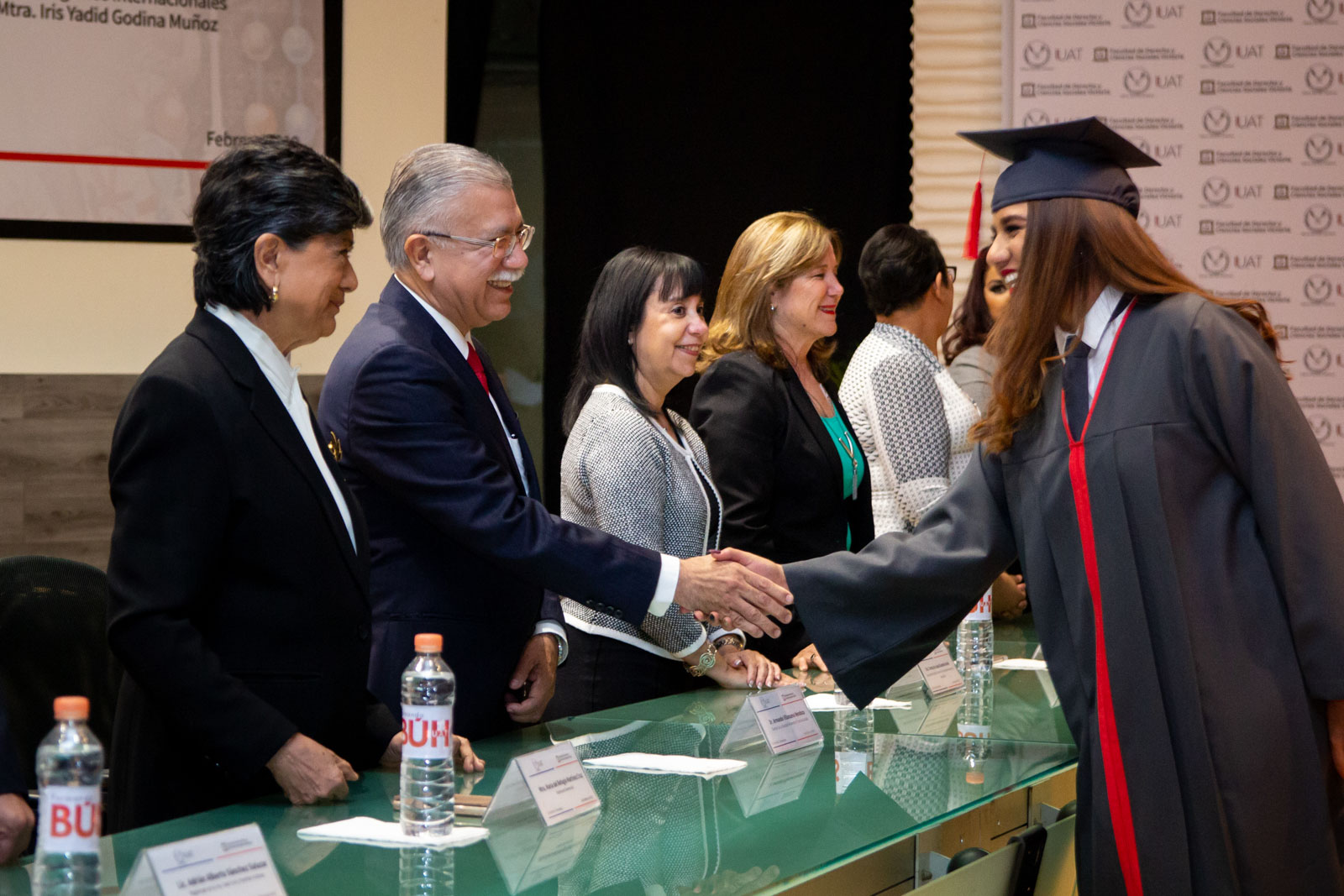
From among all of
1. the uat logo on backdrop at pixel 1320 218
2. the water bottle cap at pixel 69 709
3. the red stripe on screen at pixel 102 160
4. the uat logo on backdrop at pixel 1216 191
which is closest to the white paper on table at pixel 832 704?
the water bottle cap at pixel 69 709

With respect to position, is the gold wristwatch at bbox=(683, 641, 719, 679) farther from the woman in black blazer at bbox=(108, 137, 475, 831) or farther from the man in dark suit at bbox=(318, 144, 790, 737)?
the woman in black blazer at bbox=(108, 137, 475, 831)

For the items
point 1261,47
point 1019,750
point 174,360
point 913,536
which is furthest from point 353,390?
point 1261,47

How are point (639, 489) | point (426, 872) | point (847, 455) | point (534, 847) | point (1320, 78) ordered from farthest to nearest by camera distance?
point (1320, 78)
point (847, 455)
point (639, 489)
point (534, 847)
point (426, 872)

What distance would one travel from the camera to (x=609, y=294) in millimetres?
3197

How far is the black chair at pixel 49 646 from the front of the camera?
2.64 m

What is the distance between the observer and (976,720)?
2.46 meters

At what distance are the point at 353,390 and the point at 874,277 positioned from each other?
2.13m

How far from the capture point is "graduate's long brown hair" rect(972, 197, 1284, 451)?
203 centimetres

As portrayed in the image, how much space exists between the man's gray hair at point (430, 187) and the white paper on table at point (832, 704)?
3.40 ft

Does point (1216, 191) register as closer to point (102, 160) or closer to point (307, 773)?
point (102, 160)

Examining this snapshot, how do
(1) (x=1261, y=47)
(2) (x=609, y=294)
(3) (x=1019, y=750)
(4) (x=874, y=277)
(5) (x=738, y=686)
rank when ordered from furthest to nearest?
(1) (x=1261, y=47)
(4) (x=874, y=277)
(2) (x=609, y=294)
(5) (x=738, y=686)
(3) (x=1019, y=750)

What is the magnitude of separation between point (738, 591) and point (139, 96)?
341 centimetres

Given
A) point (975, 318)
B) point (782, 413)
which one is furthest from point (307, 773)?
point (975, 318)

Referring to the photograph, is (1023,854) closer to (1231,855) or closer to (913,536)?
(1231,855)
